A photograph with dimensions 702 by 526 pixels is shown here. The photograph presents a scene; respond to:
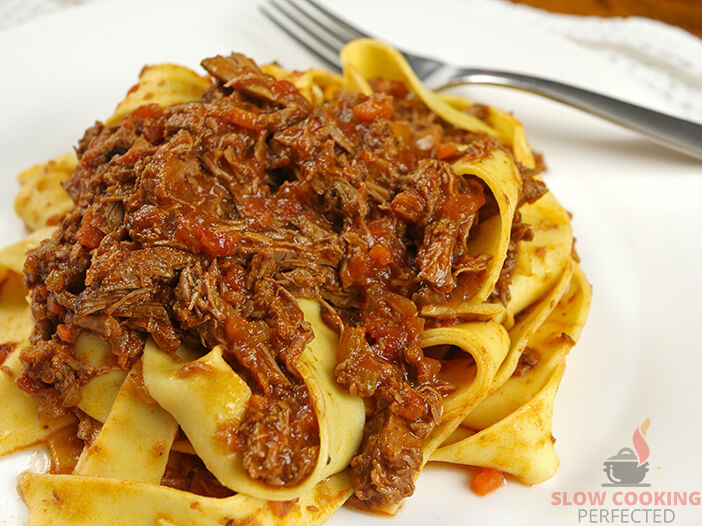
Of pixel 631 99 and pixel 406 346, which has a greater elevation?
pixel 631 99

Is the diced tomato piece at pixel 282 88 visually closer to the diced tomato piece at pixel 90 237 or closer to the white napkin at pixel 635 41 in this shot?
the diced tomato piece at pixel 90 237

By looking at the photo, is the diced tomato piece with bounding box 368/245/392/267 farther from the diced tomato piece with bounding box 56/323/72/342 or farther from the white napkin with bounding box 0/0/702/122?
the white napkin with bounding box 0/0/702/122

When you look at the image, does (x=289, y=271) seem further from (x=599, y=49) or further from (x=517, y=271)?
(x=599, y=49)

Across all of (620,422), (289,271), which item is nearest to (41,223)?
(289,271)

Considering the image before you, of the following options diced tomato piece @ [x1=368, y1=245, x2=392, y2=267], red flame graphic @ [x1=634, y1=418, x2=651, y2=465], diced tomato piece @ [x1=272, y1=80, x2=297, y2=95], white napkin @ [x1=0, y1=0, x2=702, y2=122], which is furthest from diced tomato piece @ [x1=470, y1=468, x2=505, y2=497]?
white napkin @ [x1=0, y1=0, x2=702, y2=122]

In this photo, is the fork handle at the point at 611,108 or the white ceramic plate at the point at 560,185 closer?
the white ceramic plate at the point at 560,185

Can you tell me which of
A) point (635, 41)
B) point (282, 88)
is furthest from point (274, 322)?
point (635, 41)

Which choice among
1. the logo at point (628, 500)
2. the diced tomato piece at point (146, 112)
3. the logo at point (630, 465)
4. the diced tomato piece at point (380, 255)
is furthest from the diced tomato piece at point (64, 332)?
the logo at point (630, 465)
